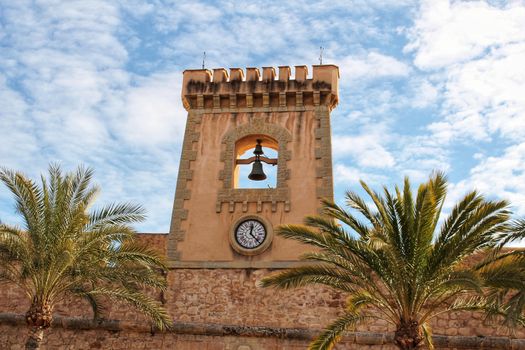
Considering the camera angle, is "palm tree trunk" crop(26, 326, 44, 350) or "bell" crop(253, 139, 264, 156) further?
"bell" crop(253, 139, 264, 156)

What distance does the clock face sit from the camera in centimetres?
1491

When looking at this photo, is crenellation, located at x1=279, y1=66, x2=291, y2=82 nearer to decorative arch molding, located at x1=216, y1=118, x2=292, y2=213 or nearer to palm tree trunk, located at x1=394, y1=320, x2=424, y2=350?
decorative arch molding, located at x1=216, y1=118, x2=292, y2=213

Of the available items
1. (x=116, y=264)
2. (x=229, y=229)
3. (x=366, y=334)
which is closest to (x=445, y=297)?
(x=366, y=334)

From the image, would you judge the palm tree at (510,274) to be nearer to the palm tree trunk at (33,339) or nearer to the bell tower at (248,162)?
the bell tower at (248,162)

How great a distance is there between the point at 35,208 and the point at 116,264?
1.86 m

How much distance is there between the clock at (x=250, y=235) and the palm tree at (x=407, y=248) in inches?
123

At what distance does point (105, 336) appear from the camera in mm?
14273

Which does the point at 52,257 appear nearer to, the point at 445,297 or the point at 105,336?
the point at 105,336

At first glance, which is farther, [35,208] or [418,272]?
[35,208]

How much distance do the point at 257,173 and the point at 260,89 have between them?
7.27 ft

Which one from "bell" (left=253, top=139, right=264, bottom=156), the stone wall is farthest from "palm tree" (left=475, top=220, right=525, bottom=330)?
"bell" (left=253, top=139, right=264, bottom=156)

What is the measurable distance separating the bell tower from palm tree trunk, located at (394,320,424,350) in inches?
153

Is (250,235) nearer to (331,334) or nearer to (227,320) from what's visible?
(227,320)

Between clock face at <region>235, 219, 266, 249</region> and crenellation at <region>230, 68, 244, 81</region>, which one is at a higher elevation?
crenellation at <region>230, 68, 244, 81</region>
